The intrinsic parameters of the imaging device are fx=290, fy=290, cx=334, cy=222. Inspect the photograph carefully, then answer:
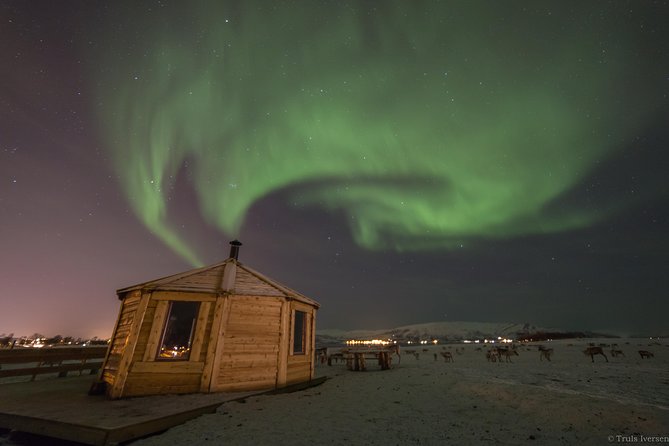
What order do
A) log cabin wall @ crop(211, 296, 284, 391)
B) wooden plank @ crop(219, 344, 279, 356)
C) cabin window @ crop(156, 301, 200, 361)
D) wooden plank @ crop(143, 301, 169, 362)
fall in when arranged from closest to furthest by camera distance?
1. wooden plank @ crop(143, 301, 169, 362)
2. log cabin wall @ crop(211, 296, 284, 391)
3. wooden plank @ crop(219, 344, 279, 356)
4. cabin window @ crop(156, 301, 200, 361)

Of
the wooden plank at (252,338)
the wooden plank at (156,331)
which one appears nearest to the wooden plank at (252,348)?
the wooden plank at (252,338)

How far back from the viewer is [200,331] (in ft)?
38.4

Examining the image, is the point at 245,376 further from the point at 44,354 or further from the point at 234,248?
the point at 44,354

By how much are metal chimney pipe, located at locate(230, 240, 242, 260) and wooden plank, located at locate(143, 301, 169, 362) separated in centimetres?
394

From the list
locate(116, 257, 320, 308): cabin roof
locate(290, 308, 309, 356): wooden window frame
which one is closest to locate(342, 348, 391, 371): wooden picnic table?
locate(290, 308, 309, 356): wooden window frame

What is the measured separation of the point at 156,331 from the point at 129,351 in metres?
1.02

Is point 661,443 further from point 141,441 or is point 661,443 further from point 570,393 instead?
point 141,441

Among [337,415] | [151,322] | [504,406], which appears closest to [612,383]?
[504,406]

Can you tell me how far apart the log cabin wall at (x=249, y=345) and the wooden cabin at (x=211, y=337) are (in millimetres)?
35

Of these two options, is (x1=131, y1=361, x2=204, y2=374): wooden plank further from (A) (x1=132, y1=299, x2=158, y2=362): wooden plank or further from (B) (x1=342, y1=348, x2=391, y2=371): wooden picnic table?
(B) (x1=342, y1=348, x2=391, y2=371): wooden picnic table

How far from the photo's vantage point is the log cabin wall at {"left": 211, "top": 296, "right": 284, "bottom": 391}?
38.5 ft

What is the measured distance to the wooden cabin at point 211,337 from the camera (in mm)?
10914

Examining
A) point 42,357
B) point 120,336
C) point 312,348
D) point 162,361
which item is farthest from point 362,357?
point 42,357

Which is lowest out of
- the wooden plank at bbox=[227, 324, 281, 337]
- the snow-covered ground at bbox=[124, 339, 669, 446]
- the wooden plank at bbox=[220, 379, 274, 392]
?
the snow-covered ground at bbox=[124, 339, 669, 446]
